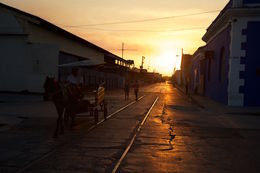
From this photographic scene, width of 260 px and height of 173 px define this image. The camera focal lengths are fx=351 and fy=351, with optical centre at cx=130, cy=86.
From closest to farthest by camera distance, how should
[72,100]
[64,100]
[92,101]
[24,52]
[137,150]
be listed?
[137,150] → [64,100] → [72,100] → [92,101] → [24,52]

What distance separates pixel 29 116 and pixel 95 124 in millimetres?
3875

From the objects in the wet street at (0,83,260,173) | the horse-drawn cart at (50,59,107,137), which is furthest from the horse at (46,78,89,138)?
the wet street at (0,83,260,173)

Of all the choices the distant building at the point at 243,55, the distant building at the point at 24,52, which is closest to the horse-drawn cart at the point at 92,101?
the distant building at the point at 24,52

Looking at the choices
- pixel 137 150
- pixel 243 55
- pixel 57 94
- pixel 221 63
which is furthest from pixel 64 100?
pixel 221 63

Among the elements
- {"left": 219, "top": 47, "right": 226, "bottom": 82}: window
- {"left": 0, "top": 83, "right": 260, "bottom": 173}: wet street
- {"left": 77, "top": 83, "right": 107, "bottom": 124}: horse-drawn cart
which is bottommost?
{"left": 0, "top": 83, "right": 260, "bottom": 173}: wet street

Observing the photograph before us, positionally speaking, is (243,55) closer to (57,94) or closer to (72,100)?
(72,100)

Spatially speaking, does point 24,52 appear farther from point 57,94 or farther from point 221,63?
point 57,94

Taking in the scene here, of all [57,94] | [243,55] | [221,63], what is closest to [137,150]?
[57,94]

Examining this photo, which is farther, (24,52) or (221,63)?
(221,63)

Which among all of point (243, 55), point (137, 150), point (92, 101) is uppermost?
point (243, 55)

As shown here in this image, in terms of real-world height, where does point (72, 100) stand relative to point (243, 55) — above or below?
below

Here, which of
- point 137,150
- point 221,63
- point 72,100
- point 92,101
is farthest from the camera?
point 221,63

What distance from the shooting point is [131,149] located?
8.83m

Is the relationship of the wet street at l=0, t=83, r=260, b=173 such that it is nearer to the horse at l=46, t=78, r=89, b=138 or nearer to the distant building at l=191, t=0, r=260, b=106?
the horse at l=46, t=78, r=89, b=138
